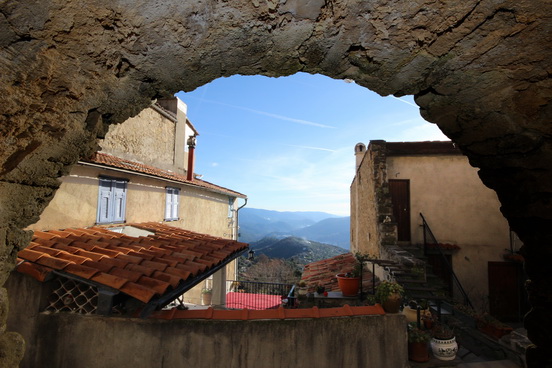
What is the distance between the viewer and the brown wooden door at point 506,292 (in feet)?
32.5

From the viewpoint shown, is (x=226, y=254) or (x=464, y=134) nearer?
(x=464, y=134)

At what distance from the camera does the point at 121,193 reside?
8344 millimetres

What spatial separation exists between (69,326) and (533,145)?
19.0ft

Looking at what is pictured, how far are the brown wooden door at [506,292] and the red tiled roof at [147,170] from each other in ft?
40.6

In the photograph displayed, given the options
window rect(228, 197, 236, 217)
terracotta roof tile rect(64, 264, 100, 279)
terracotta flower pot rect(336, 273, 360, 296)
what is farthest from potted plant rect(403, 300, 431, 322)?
window rect(228, 197, 236, 217)

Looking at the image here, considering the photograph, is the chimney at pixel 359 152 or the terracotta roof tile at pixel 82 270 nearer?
the terracotta roof tile at pixel 82 270

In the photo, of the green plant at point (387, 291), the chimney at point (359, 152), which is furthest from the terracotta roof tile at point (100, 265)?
the chimney at point (359, 152)

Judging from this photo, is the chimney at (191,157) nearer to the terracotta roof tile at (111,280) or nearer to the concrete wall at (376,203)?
the concrete wall at (376,203)

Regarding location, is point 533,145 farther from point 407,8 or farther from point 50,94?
point 50,94

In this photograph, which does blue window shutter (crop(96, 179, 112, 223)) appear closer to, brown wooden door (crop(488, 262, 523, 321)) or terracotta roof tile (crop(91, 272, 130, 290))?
terracotta roof tile (crop(91, 272, 130, 290))

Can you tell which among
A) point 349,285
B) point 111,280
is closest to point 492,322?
point 349,285

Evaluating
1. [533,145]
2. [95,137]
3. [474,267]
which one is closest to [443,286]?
[474,267]

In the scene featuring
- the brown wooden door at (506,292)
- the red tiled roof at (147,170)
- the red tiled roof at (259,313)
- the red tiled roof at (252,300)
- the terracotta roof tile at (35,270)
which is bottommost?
the red tiled roof at (252,300)

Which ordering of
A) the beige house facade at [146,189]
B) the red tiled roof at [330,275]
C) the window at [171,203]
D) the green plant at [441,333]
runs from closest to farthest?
the green plant at [441,333]
the beige house facade at [146,189]
the red tiled roof at [330,275]
the window at [171,203]
